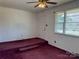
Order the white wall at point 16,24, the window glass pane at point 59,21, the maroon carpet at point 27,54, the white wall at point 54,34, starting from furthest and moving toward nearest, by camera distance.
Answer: the white wall at point 16,24
the window glass pane at point 59,21
the white wall at point 54,34
the maroon carpet at point 27,54

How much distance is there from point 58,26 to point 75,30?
1126 millimetres

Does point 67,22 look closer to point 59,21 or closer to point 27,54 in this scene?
point 59,21

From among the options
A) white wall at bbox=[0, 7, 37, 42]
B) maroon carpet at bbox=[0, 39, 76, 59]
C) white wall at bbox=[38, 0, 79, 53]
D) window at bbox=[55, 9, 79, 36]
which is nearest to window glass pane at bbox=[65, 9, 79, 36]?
window at bbox=[55, 9, 79, 36]

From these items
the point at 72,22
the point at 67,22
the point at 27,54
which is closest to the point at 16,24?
the point at 27,54

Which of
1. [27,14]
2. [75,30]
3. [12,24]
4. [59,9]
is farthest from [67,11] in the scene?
[12,24]

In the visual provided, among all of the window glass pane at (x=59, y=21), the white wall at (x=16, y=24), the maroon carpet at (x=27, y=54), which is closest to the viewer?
the maroon carpet at (x=27, y=54)

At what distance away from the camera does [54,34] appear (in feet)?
16.0

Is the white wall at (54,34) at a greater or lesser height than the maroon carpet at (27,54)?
greater

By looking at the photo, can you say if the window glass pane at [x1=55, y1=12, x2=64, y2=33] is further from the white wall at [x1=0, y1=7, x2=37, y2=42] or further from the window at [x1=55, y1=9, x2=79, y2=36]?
the white wall at [x1=0, y1=7, x2=37, y2=42]

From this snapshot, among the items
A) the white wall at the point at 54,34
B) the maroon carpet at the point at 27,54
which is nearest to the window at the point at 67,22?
the white wall at the point at 54,34

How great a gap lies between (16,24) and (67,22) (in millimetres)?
3122

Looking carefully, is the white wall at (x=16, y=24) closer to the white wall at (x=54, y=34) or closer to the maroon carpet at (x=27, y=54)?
the white wall at (x=54, y=34)

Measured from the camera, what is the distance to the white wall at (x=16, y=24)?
4.92 m

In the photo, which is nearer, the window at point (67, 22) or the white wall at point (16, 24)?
the window at point (67, 22)
